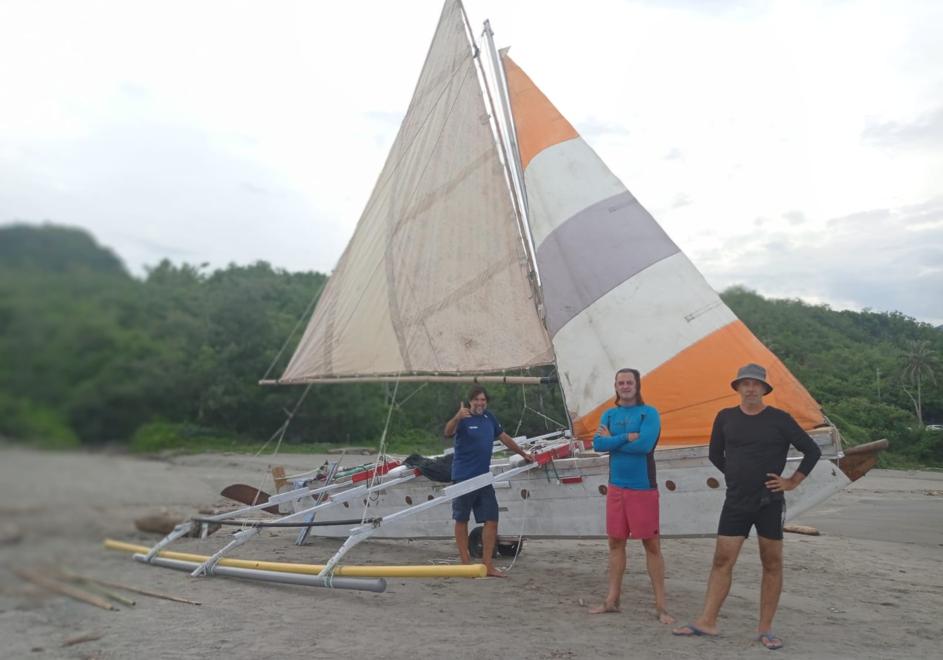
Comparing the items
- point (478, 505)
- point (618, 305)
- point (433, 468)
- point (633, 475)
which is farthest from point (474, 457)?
point (618, 305)

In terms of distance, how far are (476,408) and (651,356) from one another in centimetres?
160

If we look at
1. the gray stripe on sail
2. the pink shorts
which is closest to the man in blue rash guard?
the pink shorts

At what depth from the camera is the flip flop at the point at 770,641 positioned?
14.1 feet

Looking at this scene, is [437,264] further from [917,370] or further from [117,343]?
[917,370]

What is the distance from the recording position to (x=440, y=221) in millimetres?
7941

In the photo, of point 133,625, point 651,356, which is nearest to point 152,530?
point 133,625

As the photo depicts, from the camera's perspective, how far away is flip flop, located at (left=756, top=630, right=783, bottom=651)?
4305 mm

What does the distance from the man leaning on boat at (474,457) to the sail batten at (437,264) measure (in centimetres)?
129

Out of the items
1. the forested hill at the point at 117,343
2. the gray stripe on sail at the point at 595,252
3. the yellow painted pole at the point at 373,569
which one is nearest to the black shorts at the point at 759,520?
the yellow painted pole at the point at 373,569

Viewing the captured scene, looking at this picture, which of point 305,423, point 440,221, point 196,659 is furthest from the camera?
point 305,423

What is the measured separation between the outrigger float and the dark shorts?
187 millimetres

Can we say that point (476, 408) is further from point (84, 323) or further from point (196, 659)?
point (84, 323)

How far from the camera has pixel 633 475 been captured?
4.89 meters

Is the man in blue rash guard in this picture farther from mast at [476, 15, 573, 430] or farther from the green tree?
the green tree
